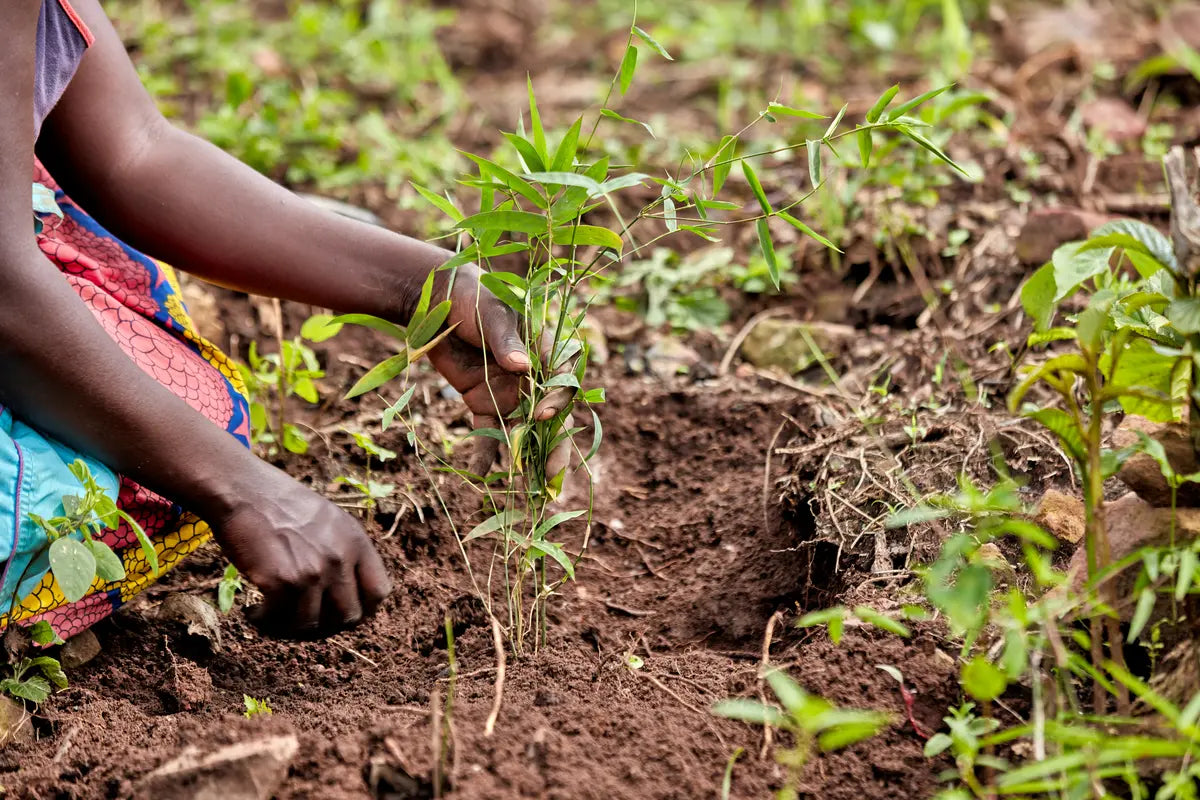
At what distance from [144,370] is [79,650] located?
45 centimetres

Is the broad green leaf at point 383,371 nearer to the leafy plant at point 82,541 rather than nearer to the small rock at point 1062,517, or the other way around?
the leafy plant at point 82,541

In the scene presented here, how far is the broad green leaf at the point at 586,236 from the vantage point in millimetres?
1487

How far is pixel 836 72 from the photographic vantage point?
4.02 m

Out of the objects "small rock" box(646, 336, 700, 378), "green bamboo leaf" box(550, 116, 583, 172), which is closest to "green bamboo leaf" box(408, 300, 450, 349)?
"green bamboo leaf" box(550, 116, 583, 172)

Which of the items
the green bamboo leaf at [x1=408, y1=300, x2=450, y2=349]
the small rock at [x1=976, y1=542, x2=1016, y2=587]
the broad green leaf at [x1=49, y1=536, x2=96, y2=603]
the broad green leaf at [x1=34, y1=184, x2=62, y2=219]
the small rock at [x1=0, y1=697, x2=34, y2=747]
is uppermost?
the broad green leaf at [x1=34, y1=184, x2=62, y2=219]

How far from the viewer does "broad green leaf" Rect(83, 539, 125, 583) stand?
1573mm

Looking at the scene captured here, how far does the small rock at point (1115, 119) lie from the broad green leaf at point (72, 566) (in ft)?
8.98

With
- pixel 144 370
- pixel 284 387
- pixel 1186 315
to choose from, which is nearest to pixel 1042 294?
pixel 1186 315

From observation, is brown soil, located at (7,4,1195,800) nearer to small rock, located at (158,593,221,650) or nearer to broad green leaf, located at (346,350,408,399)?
small rock, located at (158,593,221,650)

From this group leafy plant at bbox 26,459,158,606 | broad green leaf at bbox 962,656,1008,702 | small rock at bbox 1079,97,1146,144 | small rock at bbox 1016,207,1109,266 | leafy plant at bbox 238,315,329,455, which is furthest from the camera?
small rock at bbox 1079,97,1146,144

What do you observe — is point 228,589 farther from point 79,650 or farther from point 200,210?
point 200,210

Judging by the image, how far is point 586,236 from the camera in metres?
1.53

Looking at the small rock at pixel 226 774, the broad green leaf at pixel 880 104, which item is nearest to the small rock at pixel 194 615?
the small rock at pixel 226 774

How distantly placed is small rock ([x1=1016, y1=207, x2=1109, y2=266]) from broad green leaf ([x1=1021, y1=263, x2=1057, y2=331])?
3.60 ft
